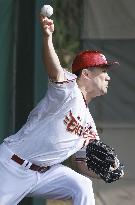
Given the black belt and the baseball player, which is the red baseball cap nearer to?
the baseball player

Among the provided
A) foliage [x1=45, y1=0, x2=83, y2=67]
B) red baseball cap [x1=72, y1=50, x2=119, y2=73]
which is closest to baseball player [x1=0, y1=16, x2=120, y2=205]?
red baseball cap [x1=72, y1=50, x2=119, y2=73]

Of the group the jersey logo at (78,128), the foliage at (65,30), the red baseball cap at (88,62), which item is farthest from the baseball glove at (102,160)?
the foliage at (65,30)

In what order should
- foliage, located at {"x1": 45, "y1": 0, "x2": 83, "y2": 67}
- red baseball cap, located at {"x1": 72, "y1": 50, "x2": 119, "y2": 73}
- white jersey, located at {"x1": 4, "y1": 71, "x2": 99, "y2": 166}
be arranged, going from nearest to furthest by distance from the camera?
white jersey, located at {"x1": 4, "y1": 71, "x2": 99, "y2": 166}, red baseball cap, located at {"x1": 72, "y1": 50, "x2": 119, "y2": 73}, foliage, located at {"x1": 45, "y1": 0, "x2": 83, "y2": 67}

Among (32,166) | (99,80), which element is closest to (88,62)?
(99,80)

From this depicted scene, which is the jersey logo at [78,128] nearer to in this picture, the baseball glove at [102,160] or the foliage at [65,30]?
the baseball glove at [102,160]

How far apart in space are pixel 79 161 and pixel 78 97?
555 mm

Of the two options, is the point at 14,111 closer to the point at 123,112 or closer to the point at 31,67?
the point at 31,67

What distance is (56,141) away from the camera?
178 inches

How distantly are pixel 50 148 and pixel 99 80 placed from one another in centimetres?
51

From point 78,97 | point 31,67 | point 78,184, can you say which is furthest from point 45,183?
point 31,67

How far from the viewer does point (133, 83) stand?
247 inches

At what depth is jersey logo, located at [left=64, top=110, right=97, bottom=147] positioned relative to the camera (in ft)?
14.8

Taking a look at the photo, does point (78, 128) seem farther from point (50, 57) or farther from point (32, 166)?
point (50, 57)

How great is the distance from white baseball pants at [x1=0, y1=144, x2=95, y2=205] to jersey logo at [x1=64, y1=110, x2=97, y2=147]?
9.2 inches
